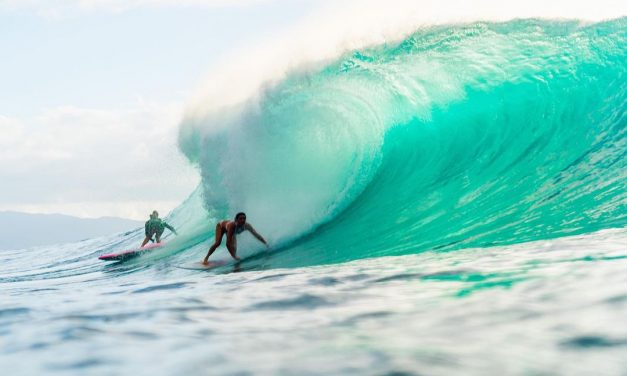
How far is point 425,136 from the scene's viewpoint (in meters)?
10.6

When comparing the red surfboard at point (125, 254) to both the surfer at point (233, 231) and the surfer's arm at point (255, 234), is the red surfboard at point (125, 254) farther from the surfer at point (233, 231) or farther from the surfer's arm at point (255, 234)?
the surfer's arm at point (255, 234)

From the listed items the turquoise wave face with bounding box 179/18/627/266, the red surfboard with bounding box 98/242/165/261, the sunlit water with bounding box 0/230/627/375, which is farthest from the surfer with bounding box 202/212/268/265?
the red surfboard with bounding box 98/242/165/261

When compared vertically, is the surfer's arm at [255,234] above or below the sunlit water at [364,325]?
above

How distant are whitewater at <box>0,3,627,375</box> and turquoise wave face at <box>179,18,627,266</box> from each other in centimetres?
3

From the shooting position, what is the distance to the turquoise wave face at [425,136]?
8414mm

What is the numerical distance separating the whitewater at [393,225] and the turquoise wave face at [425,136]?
0.11 ft

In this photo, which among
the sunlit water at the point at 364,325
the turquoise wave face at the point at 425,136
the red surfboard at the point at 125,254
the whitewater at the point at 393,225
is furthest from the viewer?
the red surfboard at the point at 125,254

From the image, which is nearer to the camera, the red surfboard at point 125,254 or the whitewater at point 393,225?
the whitewater at point 393,225

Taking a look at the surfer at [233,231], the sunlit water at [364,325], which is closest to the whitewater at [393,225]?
the sunlit water at [364,325]

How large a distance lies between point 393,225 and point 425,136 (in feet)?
9.04

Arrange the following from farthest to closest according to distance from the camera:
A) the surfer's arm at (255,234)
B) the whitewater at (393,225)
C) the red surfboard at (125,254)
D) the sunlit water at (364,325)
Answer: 1. the red surfboard at (125,254)
2. the surfer's arm at (255,234)
3. the whitewater at (393,225)
4. the sunlit water at (364,325)

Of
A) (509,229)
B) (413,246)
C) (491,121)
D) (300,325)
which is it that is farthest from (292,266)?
(491,121)

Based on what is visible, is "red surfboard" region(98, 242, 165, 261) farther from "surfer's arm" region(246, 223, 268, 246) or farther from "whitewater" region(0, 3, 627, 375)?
"surfer's arm" region(246, 223, 268, 246)

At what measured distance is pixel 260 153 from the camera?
10555mm
